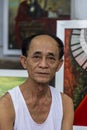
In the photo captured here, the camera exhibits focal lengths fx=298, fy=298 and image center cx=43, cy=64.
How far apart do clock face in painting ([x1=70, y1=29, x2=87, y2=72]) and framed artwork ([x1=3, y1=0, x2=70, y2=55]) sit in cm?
9

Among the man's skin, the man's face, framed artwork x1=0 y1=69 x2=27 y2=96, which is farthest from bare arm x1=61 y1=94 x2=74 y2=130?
framed artwork x1=0 y1=69 x2=27 y2=96

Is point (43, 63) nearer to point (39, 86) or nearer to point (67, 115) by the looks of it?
point (39, 86)

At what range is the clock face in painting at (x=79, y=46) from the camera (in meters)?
1.36

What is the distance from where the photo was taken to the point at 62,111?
3.75 ft

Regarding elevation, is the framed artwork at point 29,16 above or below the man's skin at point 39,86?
above

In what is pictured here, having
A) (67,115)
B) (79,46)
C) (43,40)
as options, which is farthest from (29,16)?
(67,115)

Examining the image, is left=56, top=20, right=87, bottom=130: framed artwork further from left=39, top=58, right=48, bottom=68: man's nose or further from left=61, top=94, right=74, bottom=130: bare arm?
left=39, top=58, right=48, bottom=68: man's nose

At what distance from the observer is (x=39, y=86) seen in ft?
3.49

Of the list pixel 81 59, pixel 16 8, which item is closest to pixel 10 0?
pixel 16 8

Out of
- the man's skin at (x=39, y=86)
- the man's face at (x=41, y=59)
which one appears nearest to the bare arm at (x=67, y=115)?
the man's skin at (x=39, y=86)

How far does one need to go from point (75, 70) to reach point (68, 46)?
0.12 meters

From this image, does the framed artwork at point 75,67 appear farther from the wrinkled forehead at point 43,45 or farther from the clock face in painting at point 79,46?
the wrinkled forehead at point 43,45

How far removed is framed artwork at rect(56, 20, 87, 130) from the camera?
136 cm

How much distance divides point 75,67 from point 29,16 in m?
0.32
